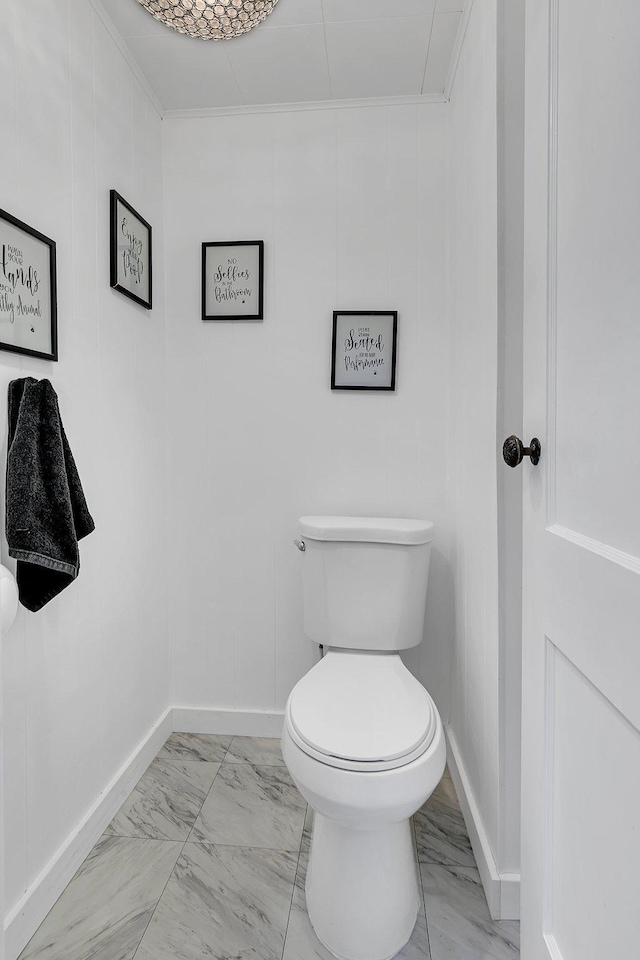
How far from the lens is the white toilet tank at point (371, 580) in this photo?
1658 mm

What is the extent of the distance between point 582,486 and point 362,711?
807mm

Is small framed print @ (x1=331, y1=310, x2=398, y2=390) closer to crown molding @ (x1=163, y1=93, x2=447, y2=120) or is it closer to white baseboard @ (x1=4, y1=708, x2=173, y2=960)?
crown molding @ (x1=163, y1=93, x2=447, y2=120)

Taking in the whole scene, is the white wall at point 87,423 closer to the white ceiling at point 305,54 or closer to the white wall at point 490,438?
the white ceiling at point 305,54

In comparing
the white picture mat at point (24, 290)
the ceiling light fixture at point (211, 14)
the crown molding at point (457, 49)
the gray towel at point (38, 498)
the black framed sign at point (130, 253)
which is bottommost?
the gray towel at point (38, 498)

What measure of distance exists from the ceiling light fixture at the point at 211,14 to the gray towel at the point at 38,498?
93cm

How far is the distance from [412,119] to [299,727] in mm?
1912

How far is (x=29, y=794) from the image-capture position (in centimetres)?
117

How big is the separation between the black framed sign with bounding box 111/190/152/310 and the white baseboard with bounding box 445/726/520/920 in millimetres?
1749

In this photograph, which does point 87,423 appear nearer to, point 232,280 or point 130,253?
point 130,253

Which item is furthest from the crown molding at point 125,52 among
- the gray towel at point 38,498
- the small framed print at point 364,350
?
the gray towel at point 38,498

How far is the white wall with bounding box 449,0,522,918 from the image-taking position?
121cm

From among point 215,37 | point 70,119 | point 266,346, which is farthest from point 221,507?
point 215,37

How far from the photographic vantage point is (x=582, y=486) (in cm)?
69

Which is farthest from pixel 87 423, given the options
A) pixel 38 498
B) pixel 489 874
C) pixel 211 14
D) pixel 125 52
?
pixel 489 874
